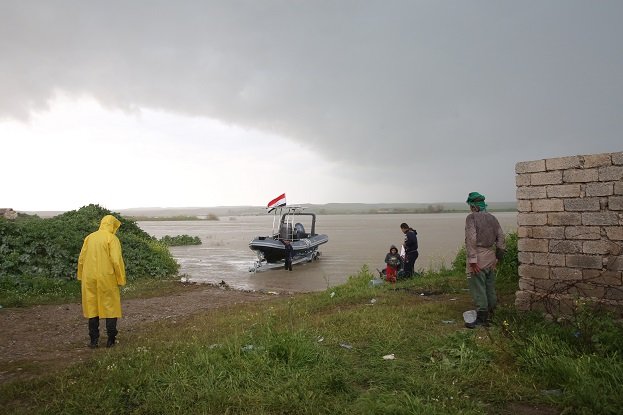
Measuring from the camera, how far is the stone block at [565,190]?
6.08 metres

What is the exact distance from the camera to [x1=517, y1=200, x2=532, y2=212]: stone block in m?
6.62

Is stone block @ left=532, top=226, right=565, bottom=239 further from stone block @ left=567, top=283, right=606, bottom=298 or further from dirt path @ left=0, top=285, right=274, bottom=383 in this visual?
dirt path @ left=0, top=285, right=274, bottom=383

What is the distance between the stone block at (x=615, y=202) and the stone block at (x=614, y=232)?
0.26 meters

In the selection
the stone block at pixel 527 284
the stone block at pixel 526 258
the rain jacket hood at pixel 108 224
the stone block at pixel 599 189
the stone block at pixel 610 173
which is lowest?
the stone block at pixel 527 284

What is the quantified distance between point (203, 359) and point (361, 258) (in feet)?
57.0

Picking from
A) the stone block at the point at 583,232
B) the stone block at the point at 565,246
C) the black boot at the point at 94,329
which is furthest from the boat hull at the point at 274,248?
the stone block at the point at 583,232

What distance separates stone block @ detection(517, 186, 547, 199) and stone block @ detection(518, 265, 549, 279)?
1055mm

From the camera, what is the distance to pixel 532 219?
260 inches

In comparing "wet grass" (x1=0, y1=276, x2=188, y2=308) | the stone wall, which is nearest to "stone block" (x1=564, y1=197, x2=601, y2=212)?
the stone wall

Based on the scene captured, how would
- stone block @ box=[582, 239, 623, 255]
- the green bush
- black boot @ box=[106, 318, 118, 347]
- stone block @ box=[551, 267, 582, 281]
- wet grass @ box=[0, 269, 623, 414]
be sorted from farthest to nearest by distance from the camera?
the green bush < black boot @ box=[106, 318, 118, 347] < stone block @ box=[551, 267, 582, 281] < stone block @ box=[582, 239, 623, 255] < wet grass @ box=[0, 269, 623, 414]

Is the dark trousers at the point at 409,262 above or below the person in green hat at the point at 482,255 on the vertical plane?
below

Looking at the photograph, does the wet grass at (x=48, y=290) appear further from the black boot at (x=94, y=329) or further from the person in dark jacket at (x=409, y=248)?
the person in dark jacket at (x=409, y=248)

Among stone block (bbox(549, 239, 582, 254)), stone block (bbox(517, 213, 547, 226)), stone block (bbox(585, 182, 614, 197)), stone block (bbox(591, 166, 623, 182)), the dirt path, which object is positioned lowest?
the dirt path

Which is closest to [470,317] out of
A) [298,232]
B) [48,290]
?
[48,290]
